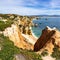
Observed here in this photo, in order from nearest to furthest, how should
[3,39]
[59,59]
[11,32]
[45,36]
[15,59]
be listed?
[15,59] < [59,59] < [3,39] < [11,32] < [45,36]

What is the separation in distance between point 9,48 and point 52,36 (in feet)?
28.9

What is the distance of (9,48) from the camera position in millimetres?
29719

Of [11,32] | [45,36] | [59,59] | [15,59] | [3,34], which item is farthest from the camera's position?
[45,36]

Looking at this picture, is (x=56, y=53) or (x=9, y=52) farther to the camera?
(x=56, y=53)

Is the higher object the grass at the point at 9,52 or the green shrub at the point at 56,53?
the grass at the point at 9,52

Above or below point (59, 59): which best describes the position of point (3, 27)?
above

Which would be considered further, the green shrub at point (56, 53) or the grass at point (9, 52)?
the green shrub at point (56, 53)

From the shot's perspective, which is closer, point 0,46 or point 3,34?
point 0,46

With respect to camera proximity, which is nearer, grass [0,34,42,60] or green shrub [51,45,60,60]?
grass [0,34,42,60]

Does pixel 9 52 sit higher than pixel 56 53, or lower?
higher

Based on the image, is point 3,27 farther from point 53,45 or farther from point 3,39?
point 53,45

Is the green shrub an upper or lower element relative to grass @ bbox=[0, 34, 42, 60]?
lower

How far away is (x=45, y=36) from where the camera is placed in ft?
137

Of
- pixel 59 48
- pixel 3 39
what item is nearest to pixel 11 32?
pixel 3 39
